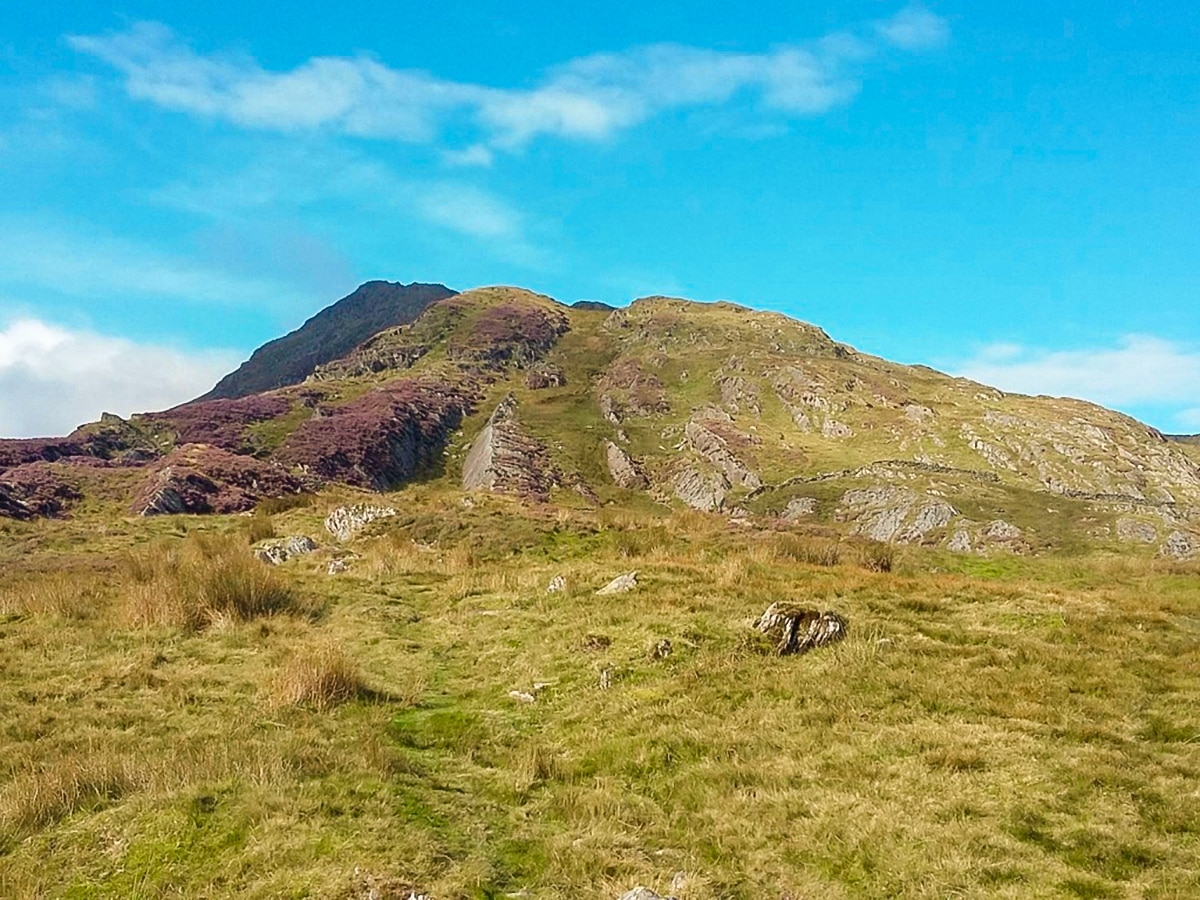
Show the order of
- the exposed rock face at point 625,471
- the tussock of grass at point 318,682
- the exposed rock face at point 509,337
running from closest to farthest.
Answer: the tussock of grass at point 318,682
the exposed rock face at point 625,471
the exposed rock face at point 509,337

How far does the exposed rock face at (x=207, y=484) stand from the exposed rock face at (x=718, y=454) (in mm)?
39737

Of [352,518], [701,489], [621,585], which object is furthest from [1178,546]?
[352,518]

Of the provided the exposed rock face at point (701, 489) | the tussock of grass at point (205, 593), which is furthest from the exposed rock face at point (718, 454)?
the tussock of grass at point (205, 593)

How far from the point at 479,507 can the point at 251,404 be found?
61.0 m

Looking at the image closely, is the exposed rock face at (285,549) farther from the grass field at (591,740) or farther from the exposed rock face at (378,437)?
the exposed rock face at (378,437)

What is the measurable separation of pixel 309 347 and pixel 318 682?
184m

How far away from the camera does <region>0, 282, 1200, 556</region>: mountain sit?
53656 millimetres

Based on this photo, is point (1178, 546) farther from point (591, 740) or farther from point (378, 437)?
point (378, 437)

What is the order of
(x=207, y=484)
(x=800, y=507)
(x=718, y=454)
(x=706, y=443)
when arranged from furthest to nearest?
1. (x=706, y=443)
2. (x=718, y=454)
3. (x=800, y=507)
4. (x=207, y=484)

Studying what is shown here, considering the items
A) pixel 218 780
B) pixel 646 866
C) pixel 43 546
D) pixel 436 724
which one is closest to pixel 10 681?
pixel 218 780

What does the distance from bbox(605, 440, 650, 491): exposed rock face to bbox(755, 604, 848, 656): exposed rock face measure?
6115 cm

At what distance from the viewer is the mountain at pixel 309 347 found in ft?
510

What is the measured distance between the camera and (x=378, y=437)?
74.7 m

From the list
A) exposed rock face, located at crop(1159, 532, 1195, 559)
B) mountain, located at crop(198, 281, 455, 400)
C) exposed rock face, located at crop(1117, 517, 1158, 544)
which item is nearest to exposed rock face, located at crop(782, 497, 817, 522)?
exposed rock face, located at crop(1117, 517, 1158, 544)
